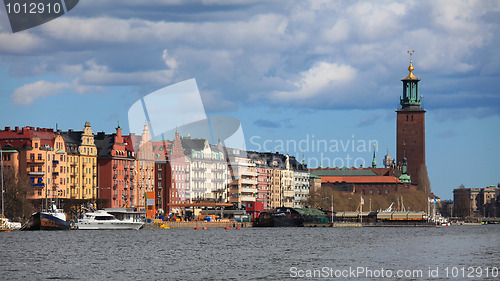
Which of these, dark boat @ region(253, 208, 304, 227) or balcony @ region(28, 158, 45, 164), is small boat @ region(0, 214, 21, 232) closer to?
balcony @ region(28, 158, 45, 164)

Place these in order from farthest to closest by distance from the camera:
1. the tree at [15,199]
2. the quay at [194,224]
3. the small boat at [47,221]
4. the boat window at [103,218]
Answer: the quay at [194,224] → the boat window at [103,218] → the tree at [15,199] → the small boat at [47,221]

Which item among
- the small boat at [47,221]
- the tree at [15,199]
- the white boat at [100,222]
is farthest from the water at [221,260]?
the white boat at [100,222]

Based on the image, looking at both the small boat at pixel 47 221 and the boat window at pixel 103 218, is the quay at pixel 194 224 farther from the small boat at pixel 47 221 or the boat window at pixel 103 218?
the small boat at pixel 47 221

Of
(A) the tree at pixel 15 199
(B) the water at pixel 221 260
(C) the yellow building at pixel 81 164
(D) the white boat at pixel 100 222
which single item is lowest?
(B) the water at pixel 221 260

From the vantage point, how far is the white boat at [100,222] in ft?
480

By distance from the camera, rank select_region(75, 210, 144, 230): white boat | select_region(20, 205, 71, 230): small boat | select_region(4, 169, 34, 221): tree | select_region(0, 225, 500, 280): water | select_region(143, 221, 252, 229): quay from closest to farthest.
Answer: select_region(0, 225, 500, 280): water → select_region(20, 205, 71, 230): small boat → select_region(4, 169, 34, 221): tree → select_region(75, 210, 144, 230): white boat → select_region(143, 221, 252, 229): quay

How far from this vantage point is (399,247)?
320 feet

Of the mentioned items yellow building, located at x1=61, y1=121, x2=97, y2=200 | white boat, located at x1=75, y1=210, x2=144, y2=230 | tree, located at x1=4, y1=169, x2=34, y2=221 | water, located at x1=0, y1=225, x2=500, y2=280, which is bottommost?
water, located at x1=0, y1=225, x2=500, y2=280

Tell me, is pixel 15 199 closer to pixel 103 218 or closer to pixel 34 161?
pixel 103 218

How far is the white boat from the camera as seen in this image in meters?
146

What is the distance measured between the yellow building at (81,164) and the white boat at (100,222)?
2839cm

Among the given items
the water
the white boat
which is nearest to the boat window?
the white boat

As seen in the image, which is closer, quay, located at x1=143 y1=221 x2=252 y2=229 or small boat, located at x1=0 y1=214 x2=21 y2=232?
small boat, located at x1=0 y1=214 x2=21 y2=232

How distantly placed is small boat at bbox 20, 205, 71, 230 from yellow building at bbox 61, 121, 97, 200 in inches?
1473
